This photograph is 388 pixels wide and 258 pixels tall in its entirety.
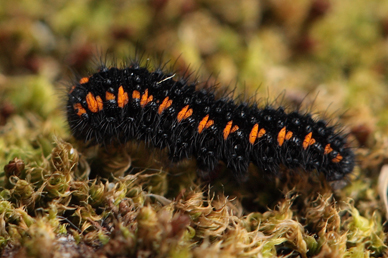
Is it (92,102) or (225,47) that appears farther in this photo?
(225,47)

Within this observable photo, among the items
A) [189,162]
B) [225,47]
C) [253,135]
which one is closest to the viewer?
[253,135]

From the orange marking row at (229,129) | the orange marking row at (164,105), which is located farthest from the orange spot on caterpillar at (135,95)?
the orange marking row at (229,129)

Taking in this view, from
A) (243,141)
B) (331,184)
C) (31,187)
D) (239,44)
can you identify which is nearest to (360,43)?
(239,44)

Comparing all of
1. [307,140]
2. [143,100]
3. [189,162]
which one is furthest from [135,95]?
[307,140]

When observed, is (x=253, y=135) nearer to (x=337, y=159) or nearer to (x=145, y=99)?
(x=337, y=159)

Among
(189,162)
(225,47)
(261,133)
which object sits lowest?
(189,162)

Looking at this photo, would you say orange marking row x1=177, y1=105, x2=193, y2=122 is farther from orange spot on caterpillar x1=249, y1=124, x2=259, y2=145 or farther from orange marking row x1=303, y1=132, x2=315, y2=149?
orange marking row x1=303, y1=132, x2=315, y2=149

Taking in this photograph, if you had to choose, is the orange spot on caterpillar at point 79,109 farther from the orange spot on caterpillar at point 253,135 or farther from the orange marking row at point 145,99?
the orange spot on caterpillar at point 253,135
